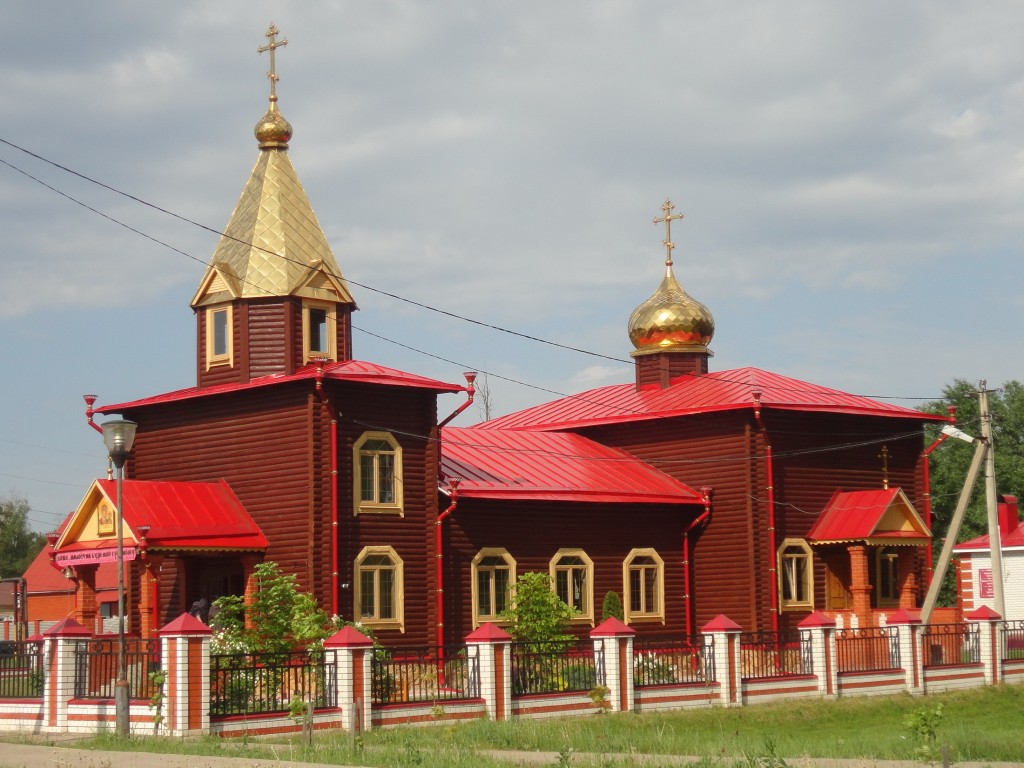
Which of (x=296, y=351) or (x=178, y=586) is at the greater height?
(x=296, y=351)

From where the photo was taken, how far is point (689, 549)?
33062 millimetres

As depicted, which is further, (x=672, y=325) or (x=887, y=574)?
(x=672, y=325)

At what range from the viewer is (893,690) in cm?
2789

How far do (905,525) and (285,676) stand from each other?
15.7m

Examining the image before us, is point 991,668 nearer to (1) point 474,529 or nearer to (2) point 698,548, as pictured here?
(2) point 698,548

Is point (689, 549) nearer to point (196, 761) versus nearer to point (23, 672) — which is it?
point (23, 672)

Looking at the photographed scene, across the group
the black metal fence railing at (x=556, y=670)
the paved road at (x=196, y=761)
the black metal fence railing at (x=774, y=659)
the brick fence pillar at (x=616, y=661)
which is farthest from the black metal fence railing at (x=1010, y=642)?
the paved road at (x=196, y=761)

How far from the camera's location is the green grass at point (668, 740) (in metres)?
16.4

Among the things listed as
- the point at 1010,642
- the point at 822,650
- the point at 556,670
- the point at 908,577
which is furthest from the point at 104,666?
the point at 1010,642

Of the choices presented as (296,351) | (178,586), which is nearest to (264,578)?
(178,586)

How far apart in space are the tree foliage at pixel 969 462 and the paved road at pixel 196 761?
45.2 meters

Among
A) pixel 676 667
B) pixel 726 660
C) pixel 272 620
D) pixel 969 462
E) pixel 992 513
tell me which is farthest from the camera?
pixel 969 462

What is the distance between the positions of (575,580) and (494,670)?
29.2ft

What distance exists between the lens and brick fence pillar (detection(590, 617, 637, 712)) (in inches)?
936
